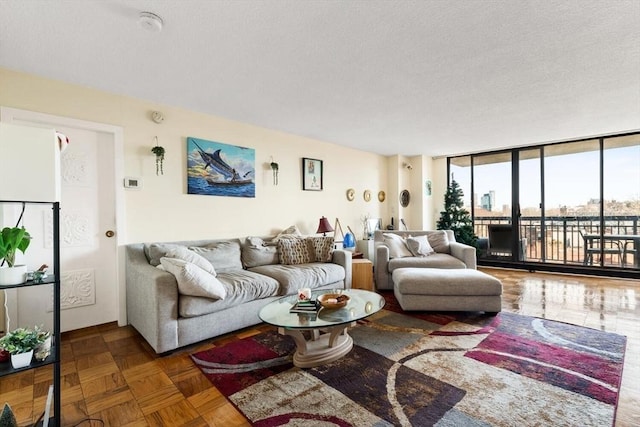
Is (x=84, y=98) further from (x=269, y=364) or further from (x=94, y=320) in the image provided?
(x=269, y=364)

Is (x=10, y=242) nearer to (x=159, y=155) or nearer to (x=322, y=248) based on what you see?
(x=159, y=155)

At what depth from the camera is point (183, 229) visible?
10.9 feet

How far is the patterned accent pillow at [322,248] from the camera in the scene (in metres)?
3.74

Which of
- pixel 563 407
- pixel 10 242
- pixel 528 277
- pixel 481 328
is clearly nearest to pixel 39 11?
pixel 10 242

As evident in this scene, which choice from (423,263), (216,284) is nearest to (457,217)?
(423,263)

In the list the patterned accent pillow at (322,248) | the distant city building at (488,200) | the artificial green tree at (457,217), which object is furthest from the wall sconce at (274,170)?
the distant city building at (488,200)

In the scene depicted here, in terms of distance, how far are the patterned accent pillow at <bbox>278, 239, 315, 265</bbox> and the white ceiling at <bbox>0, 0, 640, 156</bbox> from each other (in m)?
1.55

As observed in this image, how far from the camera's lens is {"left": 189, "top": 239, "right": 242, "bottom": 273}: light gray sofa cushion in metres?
3.07

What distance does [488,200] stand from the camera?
587 cm

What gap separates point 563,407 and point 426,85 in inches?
101

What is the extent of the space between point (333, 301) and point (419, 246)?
7.99 feet

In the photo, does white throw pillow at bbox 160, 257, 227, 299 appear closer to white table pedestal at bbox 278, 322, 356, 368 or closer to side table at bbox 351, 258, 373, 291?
white table pedestal at bbox 278, 322, 356, 368

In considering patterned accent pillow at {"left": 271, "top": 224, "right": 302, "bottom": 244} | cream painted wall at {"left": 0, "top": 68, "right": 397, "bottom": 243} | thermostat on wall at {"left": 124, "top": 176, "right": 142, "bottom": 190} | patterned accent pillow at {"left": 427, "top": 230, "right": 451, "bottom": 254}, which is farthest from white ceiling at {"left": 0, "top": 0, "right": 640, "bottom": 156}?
patterned accent pillow at {"left": 427, "top": 230, "right": 451, "bottom": 254}

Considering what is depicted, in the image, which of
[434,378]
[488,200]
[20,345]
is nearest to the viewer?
[20,345]
